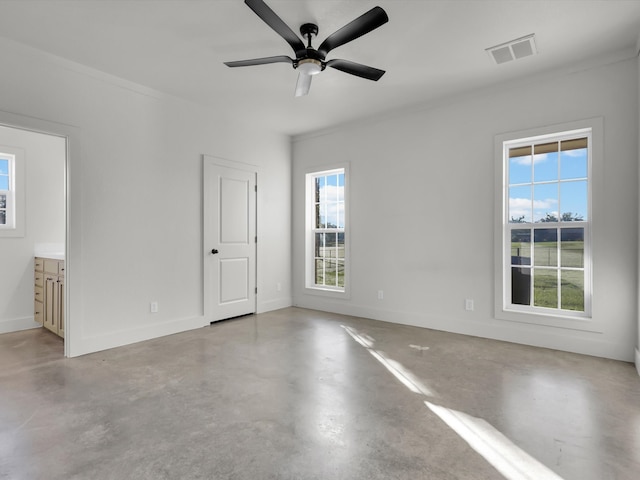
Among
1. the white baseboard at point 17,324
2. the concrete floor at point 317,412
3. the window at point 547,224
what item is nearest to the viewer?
the concrete floor at point 317,412

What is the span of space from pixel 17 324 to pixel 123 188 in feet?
7.99

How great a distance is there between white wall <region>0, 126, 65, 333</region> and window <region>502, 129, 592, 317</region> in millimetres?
5732

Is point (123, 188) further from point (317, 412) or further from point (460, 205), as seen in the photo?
point (460, 205)

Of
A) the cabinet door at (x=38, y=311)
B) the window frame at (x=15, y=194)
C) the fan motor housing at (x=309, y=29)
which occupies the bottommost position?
the cabinet door at (x=38, y=311)

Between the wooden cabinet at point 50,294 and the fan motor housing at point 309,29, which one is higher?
the fan motor housing at point 309,29

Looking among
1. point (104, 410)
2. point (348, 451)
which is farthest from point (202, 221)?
point (348, 451)

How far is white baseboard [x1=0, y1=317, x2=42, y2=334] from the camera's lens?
14.3ft

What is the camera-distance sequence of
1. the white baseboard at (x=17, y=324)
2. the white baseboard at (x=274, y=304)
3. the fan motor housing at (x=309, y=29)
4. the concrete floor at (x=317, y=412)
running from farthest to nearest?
the white baseboard at (x=274, y=304)
the white baseboard at (x=17, y=324)
the fan motor housing at (x=309, y=29)
the concrete floor at (x=317, y=412)

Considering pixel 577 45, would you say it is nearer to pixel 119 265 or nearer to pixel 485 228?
pixel 485 228

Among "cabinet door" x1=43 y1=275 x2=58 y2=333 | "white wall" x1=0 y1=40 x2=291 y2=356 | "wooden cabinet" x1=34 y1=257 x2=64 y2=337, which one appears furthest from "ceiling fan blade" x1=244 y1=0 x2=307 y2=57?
"cabinet door" x1=43 y1=275 x2=58 y2=333

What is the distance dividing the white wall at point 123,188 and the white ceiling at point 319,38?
255 millimetres

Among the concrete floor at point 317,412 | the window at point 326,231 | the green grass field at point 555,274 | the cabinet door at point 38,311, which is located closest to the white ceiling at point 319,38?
the window at point 326,231

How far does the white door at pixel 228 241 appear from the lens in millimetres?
4734

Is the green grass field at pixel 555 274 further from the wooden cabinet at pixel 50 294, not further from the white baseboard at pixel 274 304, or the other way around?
the wooden cabinet at pixel 50 294
